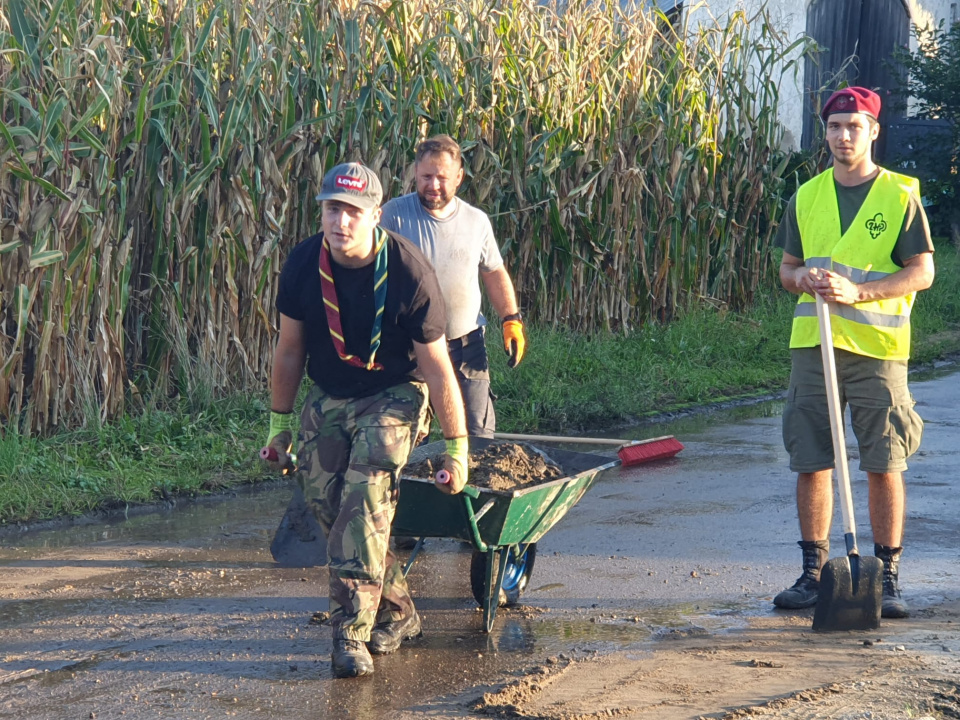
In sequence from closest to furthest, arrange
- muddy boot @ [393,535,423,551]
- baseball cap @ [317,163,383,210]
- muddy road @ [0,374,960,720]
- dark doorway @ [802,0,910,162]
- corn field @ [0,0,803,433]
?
muddy road @ [0,374,960,720] < baseball cap @ [317,163,383,210] < muddy boot @ [393,535,423,551] < corn field @ [0,0,803,433] < dark doorway @ [802,0,910,162]

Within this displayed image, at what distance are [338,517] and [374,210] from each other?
1097 mm

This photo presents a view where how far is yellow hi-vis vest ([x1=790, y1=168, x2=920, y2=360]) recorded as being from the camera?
16.9 ft

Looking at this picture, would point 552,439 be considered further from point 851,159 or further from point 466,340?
point 851,159

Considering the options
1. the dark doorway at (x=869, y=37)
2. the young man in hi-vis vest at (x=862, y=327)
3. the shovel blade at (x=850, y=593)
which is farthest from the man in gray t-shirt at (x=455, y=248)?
→ the dark doorway at (x=869, y=37)

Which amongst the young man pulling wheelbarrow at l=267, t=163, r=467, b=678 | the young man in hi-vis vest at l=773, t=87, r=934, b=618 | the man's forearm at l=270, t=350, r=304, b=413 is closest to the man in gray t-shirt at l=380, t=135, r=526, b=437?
the young man pulling wheelbarrow at l=267, t=163, r=467, b=678

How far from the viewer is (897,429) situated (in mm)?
5164

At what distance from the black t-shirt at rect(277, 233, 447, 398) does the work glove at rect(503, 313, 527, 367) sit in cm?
128

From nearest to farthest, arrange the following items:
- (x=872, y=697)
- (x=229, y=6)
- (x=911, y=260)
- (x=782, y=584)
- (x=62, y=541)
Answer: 1. (x=872, y=697)
2. (x=911, y=260)
3. (x=782, y=584)
4. (x=62, y=541)
5. (x=229, y=6)

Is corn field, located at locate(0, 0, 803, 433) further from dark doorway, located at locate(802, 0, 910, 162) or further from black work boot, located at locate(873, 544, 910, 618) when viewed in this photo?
dark doorway, located at locate(802, 0, 910, 162)

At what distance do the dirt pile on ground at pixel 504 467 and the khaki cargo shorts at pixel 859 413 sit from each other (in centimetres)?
103

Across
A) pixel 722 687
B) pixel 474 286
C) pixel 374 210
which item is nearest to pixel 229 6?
pixel 474 286

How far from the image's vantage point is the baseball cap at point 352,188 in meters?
4.37

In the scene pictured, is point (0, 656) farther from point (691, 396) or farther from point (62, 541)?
point (691, 396)

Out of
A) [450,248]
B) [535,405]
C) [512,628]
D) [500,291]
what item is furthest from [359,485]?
[535,405]
